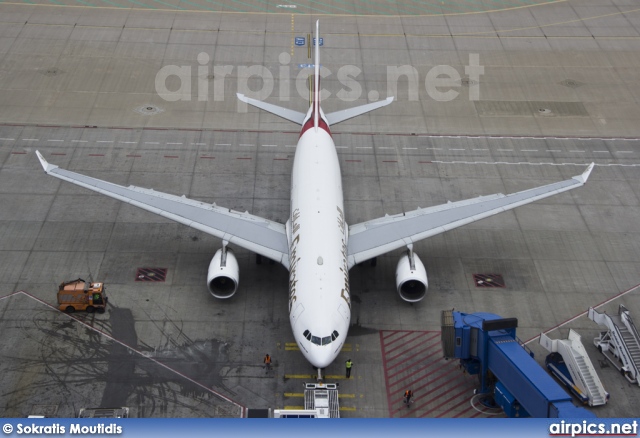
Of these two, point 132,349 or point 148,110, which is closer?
point 132,349

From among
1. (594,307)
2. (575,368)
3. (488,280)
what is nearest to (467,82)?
(488,280)

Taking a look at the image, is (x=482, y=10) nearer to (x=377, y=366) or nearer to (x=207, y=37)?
(x=207, y=37)

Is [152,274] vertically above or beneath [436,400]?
above

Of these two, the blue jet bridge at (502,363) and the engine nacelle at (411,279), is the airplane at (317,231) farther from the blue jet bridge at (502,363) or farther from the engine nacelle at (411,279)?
the blue jet bridge at (502,363)

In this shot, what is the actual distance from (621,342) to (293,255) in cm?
1911

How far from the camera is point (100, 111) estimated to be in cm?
8000

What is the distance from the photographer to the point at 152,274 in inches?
2361

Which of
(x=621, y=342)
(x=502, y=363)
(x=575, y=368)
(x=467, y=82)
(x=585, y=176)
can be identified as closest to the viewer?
(x=502, y=363)

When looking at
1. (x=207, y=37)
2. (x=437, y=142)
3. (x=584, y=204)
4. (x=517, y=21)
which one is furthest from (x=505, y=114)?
(x=207, y=37)

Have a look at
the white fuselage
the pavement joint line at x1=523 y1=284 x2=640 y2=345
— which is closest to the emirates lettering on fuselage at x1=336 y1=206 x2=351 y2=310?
the white fuselage

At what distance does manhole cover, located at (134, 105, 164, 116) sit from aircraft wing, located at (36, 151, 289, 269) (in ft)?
66.4

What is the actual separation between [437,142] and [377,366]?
29.4 m

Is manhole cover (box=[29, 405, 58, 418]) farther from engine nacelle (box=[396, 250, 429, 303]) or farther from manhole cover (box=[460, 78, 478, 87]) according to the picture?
manhole cover (box=[460, 78, 478, 87])

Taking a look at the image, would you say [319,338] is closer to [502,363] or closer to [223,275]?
[502,363]
